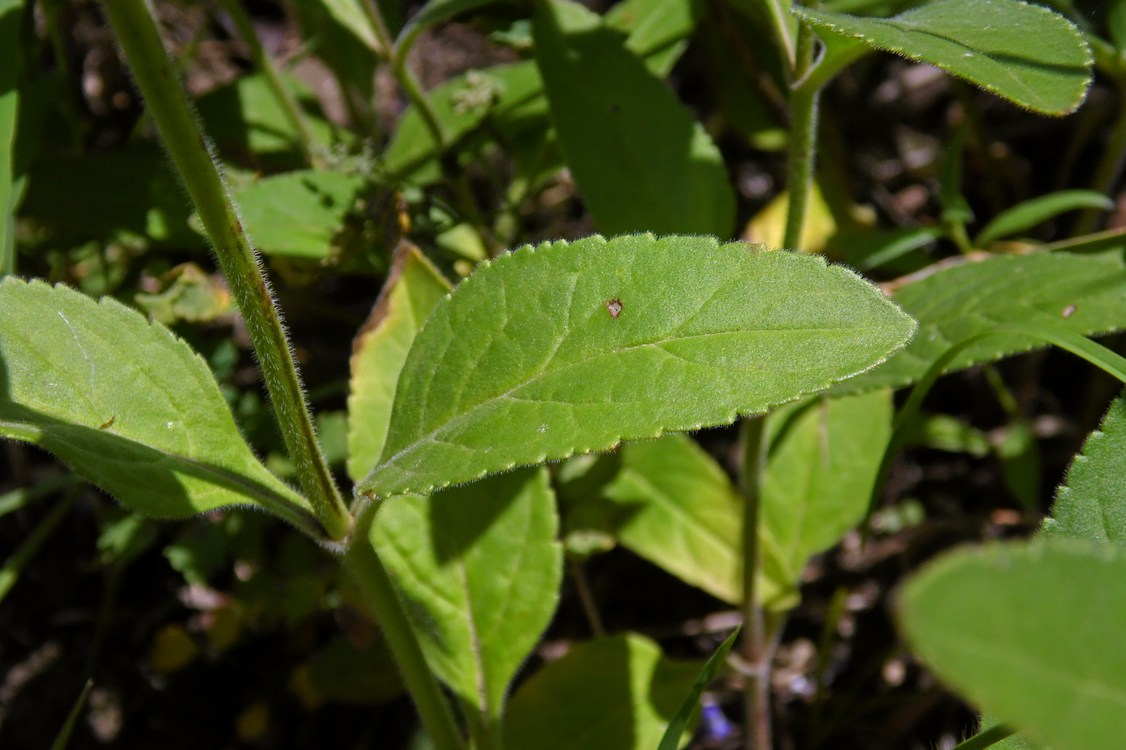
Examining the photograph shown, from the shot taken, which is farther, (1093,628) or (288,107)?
(288,107)

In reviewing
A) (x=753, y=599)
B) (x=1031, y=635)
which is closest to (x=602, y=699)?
(x=753, y=599)

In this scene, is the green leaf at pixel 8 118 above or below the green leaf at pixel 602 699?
above

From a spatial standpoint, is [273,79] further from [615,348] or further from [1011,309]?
[1011,309]

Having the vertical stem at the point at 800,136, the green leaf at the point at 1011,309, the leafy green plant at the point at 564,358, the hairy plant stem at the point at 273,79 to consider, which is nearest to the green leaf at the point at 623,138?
the leafy green plant at the point at 564,358

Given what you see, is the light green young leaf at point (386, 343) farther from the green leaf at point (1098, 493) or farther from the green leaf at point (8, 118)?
the green leaf at point (1098, 493)

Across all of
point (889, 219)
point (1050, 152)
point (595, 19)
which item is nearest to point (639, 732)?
point (595, 19)

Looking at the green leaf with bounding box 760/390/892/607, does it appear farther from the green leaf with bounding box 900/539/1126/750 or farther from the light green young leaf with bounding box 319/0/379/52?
the green leaf with bounding box 900/539/1126/750

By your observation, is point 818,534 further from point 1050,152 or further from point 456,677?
point 1050,152
